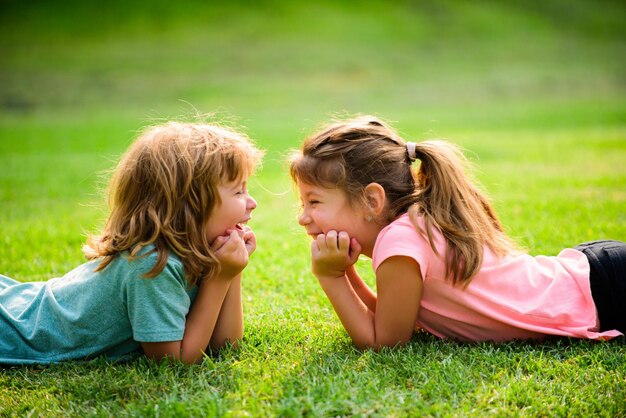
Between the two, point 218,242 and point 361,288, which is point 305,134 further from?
point 218,242

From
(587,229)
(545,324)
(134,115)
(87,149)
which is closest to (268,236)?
(587,229)

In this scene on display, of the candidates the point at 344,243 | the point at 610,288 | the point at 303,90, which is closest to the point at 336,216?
the point at 344,243

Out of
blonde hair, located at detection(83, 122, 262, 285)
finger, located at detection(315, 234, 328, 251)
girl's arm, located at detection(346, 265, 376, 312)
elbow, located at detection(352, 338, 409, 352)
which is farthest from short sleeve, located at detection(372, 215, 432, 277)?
blonde hair, located at detection(83, 122, 262, 285)

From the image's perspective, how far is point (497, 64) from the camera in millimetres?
32250

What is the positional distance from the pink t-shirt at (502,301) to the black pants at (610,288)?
0.14 feet

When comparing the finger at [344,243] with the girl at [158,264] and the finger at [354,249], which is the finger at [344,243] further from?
the girl at [158,264]

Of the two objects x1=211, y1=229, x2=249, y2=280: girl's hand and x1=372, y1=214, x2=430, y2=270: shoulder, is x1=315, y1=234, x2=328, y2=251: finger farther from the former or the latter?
x1=211, y1=229, x2=249, y2=280: girl's hand

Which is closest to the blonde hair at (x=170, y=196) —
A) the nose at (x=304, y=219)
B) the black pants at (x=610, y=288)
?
the nose at (x=304, y=219)

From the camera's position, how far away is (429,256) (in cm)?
324

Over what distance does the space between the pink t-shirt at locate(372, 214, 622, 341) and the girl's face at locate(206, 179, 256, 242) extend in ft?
2.21

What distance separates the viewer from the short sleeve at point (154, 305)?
119 inches

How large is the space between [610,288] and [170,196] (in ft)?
7.27

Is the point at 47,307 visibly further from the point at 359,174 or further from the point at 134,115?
the point at 134,115

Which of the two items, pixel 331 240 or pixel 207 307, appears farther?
pixel 331 240
